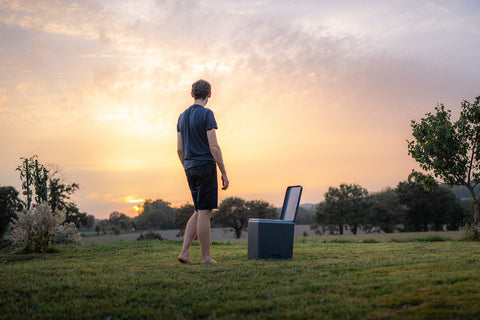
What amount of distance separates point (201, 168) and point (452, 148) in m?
12.7

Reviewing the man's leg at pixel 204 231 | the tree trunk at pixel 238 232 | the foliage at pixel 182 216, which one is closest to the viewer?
the man's leg at pixel 204 231

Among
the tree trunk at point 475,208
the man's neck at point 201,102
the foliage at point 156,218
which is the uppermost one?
the man's neck at point 201,102

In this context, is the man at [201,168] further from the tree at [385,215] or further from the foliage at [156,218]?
the foliage at [156,218]

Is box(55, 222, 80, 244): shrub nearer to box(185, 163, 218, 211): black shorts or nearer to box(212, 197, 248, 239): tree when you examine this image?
box(185, 163, 218, 211): black shorts

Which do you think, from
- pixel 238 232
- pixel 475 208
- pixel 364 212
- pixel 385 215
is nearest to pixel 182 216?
pixel 238 232

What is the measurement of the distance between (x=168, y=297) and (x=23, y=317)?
3.76ft

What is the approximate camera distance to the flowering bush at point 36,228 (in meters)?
10.1

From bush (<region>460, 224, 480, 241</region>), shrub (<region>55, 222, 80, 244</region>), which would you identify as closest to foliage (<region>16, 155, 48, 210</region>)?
shrub (<region>55, 222, 80, 244</region>)

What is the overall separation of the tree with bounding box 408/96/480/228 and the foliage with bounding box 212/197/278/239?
96.9 ft

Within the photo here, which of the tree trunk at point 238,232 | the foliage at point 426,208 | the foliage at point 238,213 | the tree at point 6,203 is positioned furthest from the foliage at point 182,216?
the foliage at point 426,208

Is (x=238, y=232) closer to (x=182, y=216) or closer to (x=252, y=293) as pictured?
(x=182, y=216)

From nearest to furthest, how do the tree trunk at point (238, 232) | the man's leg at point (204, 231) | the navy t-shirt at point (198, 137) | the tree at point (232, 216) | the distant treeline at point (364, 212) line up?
the man's leg at point (204, 231)
the navy t-shirt at point (198, 137)
the tree trunk at point (238, 232)
the tree at point (232, 216)
the distant treeline at point (364, 212)

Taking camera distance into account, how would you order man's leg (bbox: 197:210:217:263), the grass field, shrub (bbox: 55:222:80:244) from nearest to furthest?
the grass field < man's leg (bbox: 197:210:217:263) < shrub (bbox: 55:222:80:244)

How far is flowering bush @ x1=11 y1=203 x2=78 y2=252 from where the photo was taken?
33.2 ft
